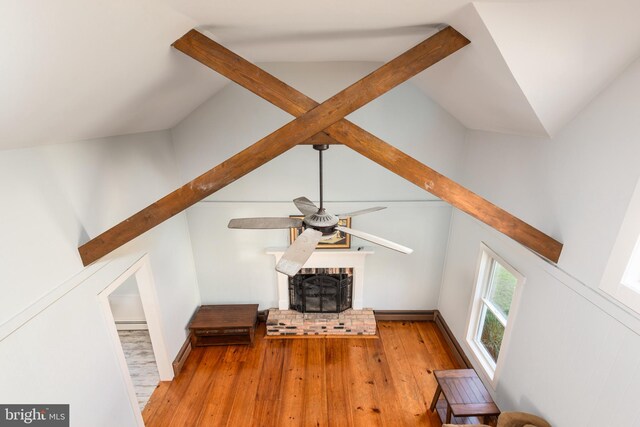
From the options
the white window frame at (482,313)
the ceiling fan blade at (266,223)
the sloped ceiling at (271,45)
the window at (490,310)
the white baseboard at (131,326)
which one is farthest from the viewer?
the white baseboard at (131,326)

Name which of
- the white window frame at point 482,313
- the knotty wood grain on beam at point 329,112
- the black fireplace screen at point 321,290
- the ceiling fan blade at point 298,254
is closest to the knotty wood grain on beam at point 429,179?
the knotty wood grain on beam at point 329,112

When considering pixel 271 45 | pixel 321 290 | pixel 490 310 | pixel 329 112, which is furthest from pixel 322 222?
pixel 321 290

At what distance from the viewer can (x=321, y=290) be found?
4.63m

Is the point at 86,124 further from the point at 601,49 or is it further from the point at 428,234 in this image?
the point at 428,234

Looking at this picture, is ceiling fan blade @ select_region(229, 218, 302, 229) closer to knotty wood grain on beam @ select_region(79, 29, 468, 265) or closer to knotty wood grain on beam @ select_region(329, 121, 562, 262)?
knotty wood grain on beam @ select_region(79, 29, 468, 265)

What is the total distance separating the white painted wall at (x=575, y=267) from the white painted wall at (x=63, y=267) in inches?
144

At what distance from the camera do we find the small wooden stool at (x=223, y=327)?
430 cm

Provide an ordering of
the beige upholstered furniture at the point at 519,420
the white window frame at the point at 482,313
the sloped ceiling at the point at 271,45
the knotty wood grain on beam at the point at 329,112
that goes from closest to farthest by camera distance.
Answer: the sloped ceiling at the point at 271,45, the knotty wood grain on beam at the point at 329,112, the beige upholstered furniture at the point at 519,420, the white window frame at the point at 482,313

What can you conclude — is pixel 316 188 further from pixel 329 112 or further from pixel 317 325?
pixel 329 112

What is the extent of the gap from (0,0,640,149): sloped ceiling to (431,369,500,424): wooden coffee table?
2501mm

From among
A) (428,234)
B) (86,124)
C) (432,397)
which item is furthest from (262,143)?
(432,397)

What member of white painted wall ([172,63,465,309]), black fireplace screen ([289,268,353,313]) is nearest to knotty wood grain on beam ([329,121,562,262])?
white painted wall ([172,63,465,309])

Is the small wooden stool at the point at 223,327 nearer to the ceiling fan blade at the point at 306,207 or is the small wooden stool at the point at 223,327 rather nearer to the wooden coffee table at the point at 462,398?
the wooden coffee table at the point at 462,398

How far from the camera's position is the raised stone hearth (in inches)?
179
